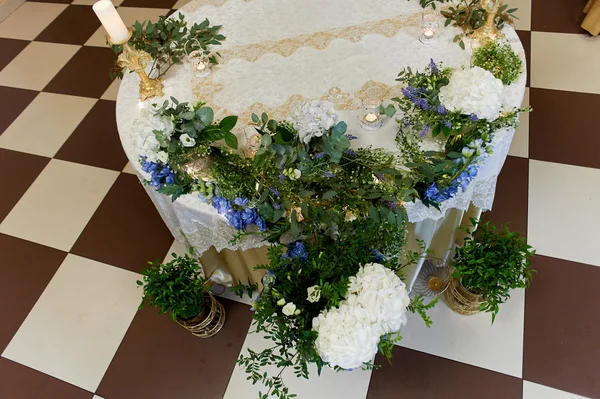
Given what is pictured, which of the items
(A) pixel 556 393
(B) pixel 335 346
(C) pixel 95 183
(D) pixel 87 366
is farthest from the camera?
(C) pixel 95 183

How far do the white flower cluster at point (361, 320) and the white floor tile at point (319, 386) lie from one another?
2.31ft

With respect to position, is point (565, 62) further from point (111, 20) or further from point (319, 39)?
point (111, 20)

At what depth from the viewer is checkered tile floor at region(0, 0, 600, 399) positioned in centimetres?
158

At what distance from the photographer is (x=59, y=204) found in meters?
2.25

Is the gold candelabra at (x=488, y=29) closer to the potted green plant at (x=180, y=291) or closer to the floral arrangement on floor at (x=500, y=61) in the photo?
the floral arrangement on floor at (x=500, y=61)

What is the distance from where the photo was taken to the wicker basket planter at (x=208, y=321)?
1630 millimetres

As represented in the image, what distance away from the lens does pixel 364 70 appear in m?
1.40

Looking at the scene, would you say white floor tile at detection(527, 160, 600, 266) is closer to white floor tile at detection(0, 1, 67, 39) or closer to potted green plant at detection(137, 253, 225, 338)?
potted green plant at detection(137, 253, 225, 338)

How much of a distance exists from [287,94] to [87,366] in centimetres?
135

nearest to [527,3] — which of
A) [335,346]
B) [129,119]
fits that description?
[129,119]

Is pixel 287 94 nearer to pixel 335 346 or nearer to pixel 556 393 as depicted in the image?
pixel 335 346

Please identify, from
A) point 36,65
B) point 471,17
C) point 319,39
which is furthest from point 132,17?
point 471,17

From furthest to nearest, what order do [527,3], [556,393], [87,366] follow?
[527,3], [87,366], [556,393]

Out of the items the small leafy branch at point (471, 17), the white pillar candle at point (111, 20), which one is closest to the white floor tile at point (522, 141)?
the small leafy branch at point (471, 17)
